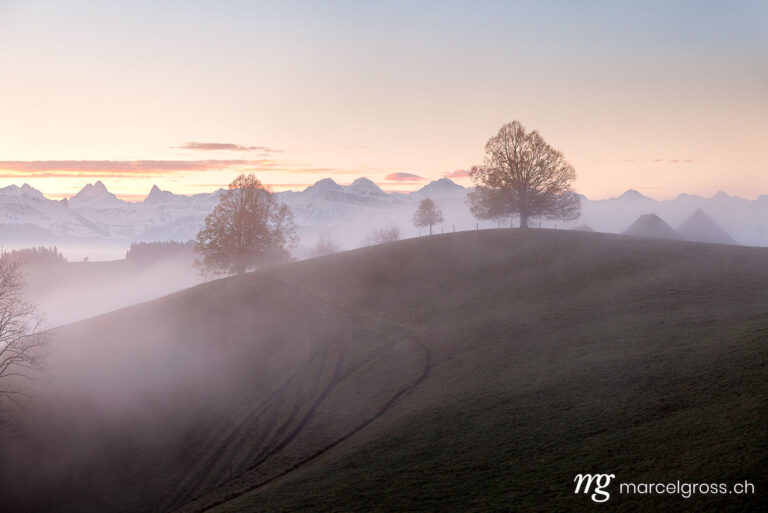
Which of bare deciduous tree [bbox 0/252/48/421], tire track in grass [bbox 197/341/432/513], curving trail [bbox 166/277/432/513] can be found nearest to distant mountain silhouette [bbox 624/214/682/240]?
curving trail [bbox 166/277/432/513]

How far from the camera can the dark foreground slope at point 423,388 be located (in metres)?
20.3

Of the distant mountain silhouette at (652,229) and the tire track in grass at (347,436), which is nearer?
the tire track in grass at (347,436)

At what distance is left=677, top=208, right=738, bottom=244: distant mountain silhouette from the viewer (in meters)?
167

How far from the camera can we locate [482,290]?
55.7 metres

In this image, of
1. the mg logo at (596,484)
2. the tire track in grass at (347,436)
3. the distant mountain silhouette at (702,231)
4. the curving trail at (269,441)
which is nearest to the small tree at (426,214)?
the distant mountain silhouette at (702,231)

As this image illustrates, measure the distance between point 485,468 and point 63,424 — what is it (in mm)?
34839

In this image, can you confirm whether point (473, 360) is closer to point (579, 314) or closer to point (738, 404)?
point (579, 314)

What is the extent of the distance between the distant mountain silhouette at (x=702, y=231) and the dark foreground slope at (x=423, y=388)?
122 metres

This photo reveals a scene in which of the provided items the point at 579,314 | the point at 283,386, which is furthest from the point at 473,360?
the point at 283,386

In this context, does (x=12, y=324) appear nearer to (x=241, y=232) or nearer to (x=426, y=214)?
(x=241, y=232)

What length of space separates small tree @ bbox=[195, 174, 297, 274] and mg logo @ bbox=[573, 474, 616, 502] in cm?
6838

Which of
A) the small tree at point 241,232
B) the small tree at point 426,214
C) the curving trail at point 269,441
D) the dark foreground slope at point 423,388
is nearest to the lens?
the dark foreground slope at point 423,388

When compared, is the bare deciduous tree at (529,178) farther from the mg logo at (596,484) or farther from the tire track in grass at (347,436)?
the mg logo at (596,484)

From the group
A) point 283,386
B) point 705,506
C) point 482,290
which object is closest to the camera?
point 705,506
